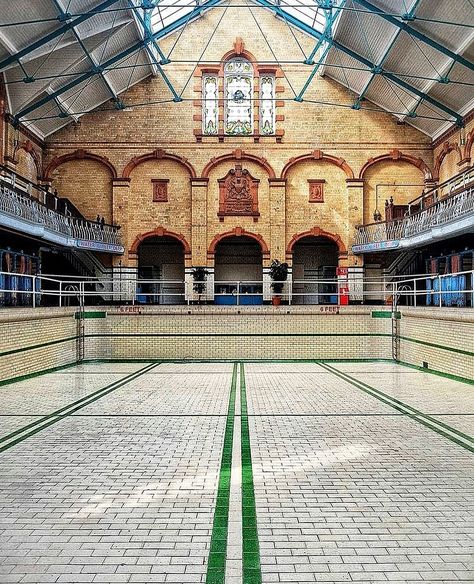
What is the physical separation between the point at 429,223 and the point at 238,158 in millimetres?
9336

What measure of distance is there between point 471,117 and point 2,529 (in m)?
21.3

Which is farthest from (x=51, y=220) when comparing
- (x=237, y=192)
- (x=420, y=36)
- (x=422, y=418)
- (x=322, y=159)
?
(x=422, y=418)

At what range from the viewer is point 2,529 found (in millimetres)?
3898

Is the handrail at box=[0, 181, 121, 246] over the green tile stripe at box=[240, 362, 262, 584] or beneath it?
over

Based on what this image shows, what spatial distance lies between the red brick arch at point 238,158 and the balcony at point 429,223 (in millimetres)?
4711

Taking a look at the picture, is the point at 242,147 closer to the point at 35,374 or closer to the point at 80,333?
the point at 80,333

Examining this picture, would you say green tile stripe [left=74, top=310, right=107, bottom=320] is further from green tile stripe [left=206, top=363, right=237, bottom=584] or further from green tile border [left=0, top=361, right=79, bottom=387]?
green tile stripe [left=206, top=363, right=237, bottom=584]

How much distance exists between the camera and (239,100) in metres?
24.8

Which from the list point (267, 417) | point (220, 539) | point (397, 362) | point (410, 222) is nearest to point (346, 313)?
point (397, 362)

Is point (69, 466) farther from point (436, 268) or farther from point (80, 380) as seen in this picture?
point (436, 268)

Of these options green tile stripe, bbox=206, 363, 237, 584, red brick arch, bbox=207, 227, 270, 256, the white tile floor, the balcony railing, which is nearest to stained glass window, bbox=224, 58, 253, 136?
red brick arch, bbox=207, 227, 270, 256

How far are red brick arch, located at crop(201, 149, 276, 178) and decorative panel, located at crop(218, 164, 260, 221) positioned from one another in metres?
0.44

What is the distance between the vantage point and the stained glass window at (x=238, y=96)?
976 inches

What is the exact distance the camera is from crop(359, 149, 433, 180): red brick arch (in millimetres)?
24266
